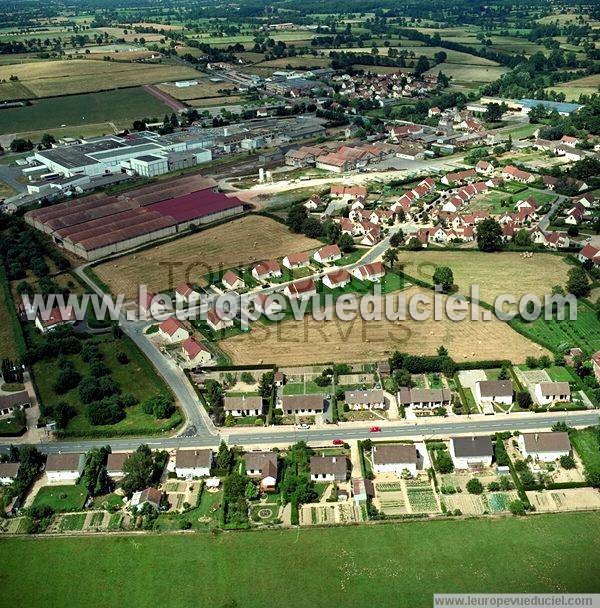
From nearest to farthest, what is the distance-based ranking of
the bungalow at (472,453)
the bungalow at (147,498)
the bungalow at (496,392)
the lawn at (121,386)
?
the bungalow at (147,498) < the bungalow at (472,453) < the lawn at (121,386) < the bungalow at (496,392)

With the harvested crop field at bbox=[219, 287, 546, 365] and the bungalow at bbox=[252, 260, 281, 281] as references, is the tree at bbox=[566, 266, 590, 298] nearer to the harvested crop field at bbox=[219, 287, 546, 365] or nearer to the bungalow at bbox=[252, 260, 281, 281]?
the harvested crop field at bbox=[219, 287, 546, 365]

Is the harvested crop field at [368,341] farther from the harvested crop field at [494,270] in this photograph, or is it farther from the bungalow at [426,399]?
the harvested crop field at [494,270]

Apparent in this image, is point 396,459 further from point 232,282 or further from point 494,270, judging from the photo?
point 494,270

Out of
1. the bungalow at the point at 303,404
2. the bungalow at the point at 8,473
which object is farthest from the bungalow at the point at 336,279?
the bungalow at the point at 8,473

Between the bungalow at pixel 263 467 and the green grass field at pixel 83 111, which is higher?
the bungalow at pixel 263 467

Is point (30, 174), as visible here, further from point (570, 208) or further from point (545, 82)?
point (545, 82)

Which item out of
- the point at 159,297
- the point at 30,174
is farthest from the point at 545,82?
the point at 159,297

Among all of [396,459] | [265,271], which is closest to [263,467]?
[396,459]

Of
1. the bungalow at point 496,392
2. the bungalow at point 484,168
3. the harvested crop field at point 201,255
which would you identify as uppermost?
the bungalow at point 496,392
